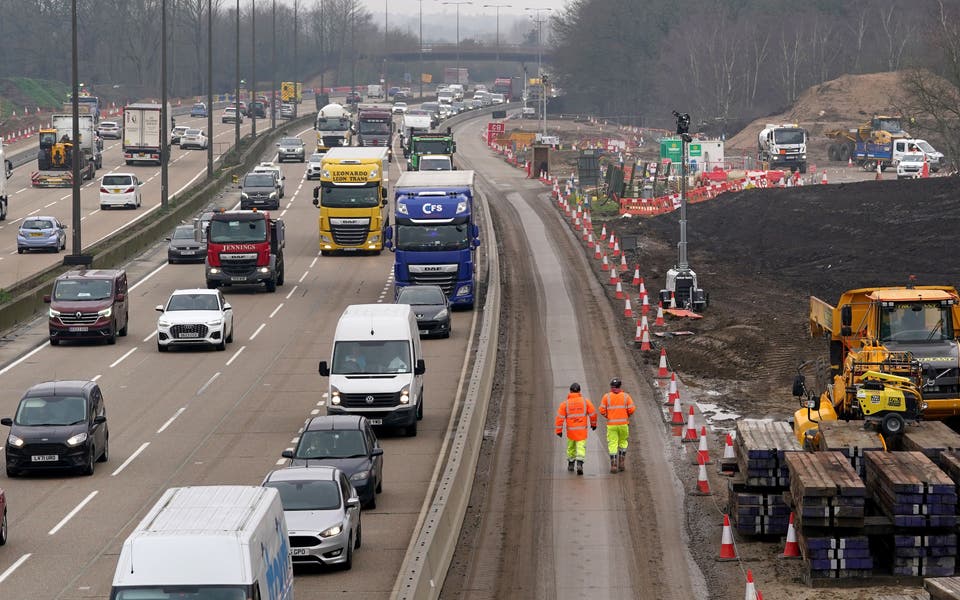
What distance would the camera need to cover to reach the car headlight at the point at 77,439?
90.1 ft

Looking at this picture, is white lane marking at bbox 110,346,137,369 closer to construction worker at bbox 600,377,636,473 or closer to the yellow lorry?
the yellow lorry

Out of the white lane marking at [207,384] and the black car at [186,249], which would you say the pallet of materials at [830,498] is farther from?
the black car at [186,249]

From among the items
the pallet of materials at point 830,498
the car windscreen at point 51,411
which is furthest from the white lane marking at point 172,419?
the pallet of materials at point 830,498

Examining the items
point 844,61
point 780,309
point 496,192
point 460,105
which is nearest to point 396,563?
point 780,309

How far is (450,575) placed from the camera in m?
21.9

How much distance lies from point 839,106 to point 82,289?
85.6 metres

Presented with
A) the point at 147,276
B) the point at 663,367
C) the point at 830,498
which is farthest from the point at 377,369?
the point at 147,276

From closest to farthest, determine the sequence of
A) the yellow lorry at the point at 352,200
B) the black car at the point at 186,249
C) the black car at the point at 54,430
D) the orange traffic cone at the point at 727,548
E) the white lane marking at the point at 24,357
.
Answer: the orange traffic cone at the point at 727,548 < the black car at the point at 54,430 < the white lane marking at the point at 24,357 < the yellow lorry at the point at 352,200 < the black car at the point at 186,249

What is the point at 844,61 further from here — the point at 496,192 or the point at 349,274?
the point at 349,274

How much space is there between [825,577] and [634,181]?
63.9m

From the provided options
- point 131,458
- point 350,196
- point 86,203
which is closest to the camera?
point 131,458

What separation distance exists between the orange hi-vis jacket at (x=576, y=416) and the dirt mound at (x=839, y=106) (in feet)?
286

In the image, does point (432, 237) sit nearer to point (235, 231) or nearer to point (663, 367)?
point (235, 231)

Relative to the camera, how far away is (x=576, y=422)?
2739cm
